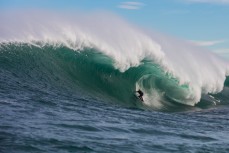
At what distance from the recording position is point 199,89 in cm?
1981

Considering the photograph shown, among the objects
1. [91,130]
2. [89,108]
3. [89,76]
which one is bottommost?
[91,130]

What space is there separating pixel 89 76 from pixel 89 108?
18.9ft

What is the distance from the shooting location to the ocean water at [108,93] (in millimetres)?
7098

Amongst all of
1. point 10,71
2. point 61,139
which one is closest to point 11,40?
point 10,71

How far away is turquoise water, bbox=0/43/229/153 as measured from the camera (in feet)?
22.4

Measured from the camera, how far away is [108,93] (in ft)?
49.9

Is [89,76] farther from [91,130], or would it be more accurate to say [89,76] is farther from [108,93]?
[91,130]

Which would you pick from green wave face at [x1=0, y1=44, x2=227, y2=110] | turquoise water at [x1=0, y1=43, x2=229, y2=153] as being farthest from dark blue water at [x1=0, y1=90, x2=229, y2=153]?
A: green wave face at [x1=0, y1=44, x2=227, y2=110]

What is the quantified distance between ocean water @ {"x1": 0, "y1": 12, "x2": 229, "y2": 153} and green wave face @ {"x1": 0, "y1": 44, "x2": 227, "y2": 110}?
0.05 meters

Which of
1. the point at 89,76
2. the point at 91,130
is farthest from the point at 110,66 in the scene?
the point at 91,130

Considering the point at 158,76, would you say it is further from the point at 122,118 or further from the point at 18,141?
the point at 18,141

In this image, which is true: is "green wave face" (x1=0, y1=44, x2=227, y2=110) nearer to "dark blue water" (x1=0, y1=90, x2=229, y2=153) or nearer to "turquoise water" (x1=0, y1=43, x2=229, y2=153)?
"turquoise water" (x1=0, y1=43, x2=229, y2=153)

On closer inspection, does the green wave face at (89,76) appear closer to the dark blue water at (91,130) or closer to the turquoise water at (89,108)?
the turquoise water at (89,108)

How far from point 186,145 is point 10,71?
752 cm
